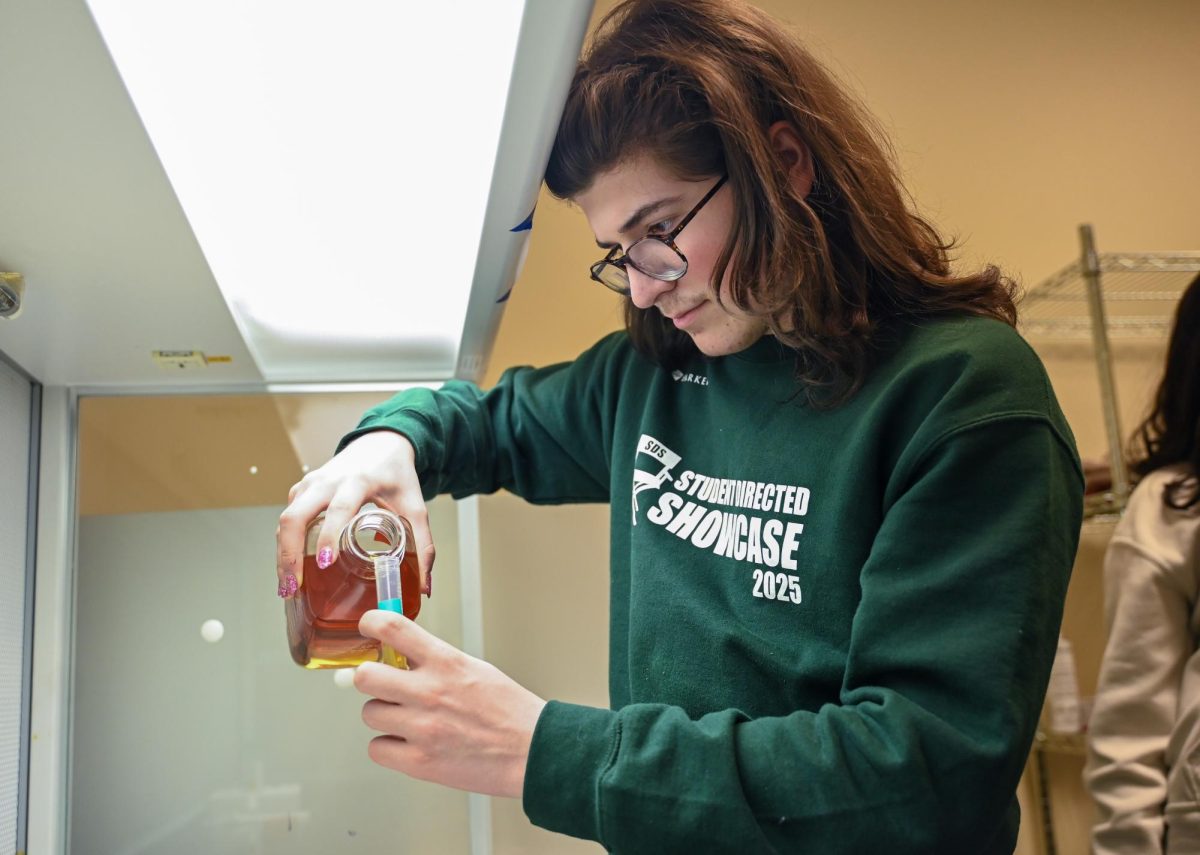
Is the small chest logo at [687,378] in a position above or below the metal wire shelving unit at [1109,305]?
below

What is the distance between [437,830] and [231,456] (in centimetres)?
46

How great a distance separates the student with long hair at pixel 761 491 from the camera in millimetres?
618

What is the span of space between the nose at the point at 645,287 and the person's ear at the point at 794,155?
126 millimetres

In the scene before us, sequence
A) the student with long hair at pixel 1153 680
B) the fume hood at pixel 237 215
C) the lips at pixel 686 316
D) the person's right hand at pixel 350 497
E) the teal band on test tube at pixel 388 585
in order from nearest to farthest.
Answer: the fume hood at pixel 237 215 < the teal band on test tube at pixel 388 585 < the person's right hand at pixel 350 497 < the lips at pixel 686 316 < the student with long hair at pixel 1153 680

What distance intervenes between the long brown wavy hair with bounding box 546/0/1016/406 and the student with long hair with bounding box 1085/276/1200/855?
2.22 ft

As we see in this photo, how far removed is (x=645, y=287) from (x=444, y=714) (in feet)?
1.23

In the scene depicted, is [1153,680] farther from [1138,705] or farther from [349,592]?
[349,592]

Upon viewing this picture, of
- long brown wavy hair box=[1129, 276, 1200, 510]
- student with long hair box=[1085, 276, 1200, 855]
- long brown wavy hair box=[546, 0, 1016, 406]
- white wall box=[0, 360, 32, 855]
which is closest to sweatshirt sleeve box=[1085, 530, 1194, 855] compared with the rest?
student with long hair box=[1085, 276, 1200, 855]

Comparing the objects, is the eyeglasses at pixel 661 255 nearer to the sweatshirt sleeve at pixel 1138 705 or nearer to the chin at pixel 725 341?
the chin at pixel 725 341

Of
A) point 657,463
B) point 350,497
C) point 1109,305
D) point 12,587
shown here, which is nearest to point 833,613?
point 657,463

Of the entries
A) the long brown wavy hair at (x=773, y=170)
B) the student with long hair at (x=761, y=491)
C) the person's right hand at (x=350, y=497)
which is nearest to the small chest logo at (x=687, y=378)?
the student with long hair at (x=761, y=491)

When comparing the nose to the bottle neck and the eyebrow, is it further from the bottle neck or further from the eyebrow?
the bottle neck

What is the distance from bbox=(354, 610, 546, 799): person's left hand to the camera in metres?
0.61

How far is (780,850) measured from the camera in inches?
24.4
